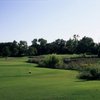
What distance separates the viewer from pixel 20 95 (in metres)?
26.2

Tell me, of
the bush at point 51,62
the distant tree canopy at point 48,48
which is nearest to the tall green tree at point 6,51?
the distant tree canopy at point 48,48

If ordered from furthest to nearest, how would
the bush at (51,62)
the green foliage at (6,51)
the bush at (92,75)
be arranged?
the green foliage at (6,51)
the bush at (51,62)
the bush at (92,75)

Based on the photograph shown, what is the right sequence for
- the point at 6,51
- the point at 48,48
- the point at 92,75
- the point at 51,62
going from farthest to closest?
the point at 48,48 → the point at 6,51 → the point at 51,62 → the point at 92,75

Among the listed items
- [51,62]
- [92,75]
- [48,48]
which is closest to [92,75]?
[92,75]

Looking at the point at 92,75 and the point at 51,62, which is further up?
the point at 51,62

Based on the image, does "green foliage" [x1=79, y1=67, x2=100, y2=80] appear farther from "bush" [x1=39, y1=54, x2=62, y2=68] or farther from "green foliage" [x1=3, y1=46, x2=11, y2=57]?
"green foliage" [x1=3, y1=46, x2=11, y2=57]

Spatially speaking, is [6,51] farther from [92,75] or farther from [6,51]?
[92,75]

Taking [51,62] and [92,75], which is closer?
[92,75]

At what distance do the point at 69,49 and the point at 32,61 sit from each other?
2292 inches

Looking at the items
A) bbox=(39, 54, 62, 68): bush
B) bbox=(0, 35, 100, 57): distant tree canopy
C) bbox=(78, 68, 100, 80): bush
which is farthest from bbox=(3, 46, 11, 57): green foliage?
bbox=(78, 68, 100, 80): bush

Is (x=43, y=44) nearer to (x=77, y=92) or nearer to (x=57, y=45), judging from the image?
(x=57, y=45)

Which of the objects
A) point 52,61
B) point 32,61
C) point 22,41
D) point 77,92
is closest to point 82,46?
point 22,41

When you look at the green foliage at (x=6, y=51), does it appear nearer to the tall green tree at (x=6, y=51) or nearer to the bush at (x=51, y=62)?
the tall green tree at (x=6, y=51)

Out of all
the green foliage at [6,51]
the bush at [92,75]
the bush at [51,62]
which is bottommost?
the bush at [92,75]
